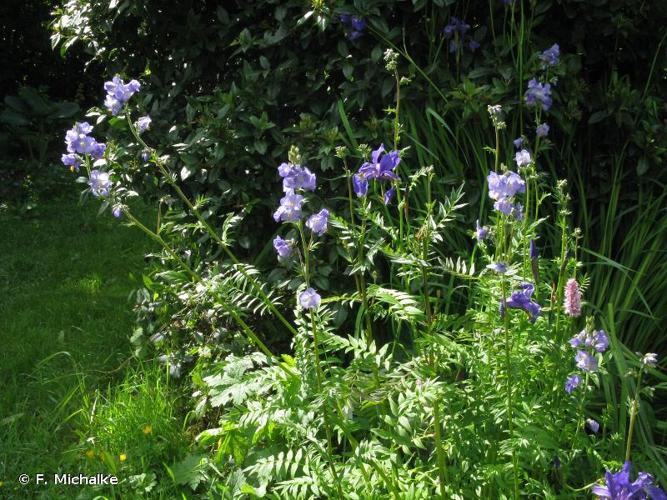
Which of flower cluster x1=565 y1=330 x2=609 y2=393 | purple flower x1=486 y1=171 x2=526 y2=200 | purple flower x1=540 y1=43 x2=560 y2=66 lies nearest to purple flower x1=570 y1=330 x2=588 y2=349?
flower cluster x1=565 y1=330 x2=609 y2=393

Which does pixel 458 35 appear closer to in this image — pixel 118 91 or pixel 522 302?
pixel 118 91

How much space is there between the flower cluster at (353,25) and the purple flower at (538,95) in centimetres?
62

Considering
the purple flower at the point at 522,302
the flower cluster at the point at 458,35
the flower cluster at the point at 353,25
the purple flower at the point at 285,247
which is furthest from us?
the flower cluster at the point at 458,35

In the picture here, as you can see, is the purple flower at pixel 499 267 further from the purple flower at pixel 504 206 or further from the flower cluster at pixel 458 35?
the flower cluster at pixel 458 35

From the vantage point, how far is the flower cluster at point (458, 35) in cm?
287

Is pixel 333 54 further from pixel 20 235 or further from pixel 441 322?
pixel 20 235

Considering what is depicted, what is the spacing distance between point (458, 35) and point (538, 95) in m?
0.44

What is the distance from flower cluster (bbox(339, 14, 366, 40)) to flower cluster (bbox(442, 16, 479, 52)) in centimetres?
32

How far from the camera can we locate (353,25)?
279 cm

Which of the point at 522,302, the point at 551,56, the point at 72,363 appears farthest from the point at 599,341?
the point at 72,363

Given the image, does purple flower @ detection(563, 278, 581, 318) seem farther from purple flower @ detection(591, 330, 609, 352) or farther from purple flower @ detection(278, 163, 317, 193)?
purple flower @ detection(278, 163, 317, 193)

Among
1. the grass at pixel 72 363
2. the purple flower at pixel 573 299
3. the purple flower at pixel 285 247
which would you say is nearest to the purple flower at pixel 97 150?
the purple flower at pixel 285 247

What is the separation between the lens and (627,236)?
2908 millimetres

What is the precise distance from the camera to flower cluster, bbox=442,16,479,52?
2873 mm
